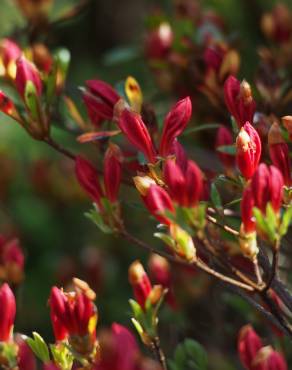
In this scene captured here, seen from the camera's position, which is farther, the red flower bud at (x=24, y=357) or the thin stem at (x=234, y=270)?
the red flower bud at (x=24, y=357)

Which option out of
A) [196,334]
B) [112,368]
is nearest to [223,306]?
[196,334]

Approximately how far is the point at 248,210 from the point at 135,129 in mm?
228

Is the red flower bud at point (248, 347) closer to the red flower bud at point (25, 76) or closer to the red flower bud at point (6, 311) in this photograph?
the red flower bud at point (6, 311)

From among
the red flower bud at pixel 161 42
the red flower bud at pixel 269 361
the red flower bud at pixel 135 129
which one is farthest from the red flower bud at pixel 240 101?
the red flower bud at pixel 161 42

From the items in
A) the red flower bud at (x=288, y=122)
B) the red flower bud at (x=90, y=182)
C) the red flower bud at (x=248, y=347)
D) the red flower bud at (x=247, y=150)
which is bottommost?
the red flower bud at (x=248, y=347)

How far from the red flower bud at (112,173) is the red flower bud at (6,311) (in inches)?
9.2

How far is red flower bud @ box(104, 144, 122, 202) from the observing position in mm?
1279

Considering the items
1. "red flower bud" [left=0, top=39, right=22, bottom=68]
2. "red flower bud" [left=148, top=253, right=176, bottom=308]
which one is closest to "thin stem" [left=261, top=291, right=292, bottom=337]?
"red flower bud" [left=148, top=253, right=176, bottom=308]

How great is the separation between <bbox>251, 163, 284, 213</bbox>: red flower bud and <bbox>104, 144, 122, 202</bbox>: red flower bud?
0.96 feet

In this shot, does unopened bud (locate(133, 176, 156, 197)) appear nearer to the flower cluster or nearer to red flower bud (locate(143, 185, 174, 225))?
red flower bud (locate(143, 185, 174, 225))

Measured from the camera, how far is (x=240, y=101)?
1.25 metres

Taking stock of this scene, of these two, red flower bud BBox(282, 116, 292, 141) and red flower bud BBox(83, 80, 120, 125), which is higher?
red flower bud BBox(83, 80, 120, 125)

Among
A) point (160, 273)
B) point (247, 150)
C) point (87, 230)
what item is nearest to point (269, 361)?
point (247, 150)

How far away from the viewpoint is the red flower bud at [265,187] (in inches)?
41.6
